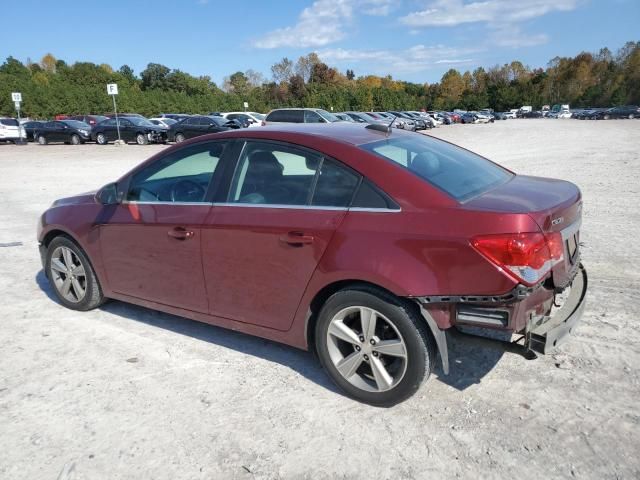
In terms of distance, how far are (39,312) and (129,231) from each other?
152 centimetres

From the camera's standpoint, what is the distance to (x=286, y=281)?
3.35 meters

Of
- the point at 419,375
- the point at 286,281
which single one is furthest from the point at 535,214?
the point at 286,281

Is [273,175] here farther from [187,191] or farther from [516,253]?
[516,253]

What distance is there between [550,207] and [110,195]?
3337mm

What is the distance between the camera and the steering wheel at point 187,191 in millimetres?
3821

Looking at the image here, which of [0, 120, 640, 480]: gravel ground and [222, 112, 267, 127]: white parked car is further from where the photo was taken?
[222, 112, 267, 127]: white parked car

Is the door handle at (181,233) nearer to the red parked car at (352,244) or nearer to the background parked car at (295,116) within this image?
the red parked car at (352,244)

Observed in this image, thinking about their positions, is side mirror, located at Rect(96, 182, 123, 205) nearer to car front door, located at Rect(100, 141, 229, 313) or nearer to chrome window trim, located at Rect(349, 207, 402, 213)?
car front door, located at Rect(100, 141, 229, 313)

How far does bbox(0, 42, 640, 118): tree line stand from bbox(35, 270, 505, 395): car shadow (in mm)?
56366

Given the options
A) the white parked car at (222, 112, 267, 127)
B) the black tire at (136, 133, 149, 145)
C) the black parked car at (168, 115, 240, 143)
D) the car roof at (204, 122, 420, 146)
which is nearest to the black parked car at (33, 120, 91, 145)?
the black tire at (136, 133, 149, 145)

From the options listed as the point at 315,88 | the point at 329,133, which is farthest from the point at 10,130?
the point at 315,88

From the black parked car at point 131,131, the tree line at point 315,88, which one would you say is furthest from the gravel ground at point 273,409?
the tree line at point 315,88

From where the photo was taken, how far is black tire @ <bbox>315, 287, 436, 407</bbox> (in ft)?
9.63

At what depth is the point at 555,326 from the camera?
293 centimetres
